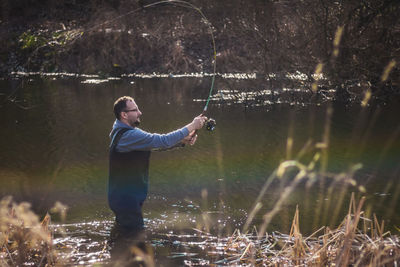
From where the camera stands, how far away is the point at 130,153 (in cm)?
527

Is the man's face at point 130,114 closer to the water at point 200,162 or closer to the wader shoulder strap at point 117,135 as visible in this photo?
the wader shoulder strap at point 117,135

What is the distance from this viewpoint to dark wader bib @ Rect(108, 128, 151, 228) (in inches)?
208

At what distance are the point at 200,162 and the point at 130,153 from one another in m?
4.13

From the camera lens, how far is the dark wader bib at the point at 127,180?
5.27 metres

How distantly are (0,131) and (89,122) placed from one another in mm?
1944

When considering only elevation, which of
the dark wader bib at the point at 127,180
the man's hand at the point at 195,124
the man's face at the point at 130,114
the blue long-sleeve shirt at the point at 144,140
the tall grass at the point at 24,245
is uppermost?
the man's face at the point at 130,114

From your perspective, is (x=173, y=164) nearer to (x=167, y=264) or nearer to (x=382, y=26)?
(x=167, y=264)

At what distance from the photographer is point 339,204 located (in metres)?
7.24

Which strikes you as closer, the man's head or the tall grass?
the tall grass

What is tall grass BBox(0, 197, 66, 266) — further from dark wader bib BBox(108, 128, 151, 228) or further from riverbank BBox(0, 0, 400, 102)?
riverbank BBox(0, 0, 400, 102)

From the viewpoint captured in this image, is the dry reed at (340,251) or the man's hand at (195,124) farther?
the man's hand at (195,124)

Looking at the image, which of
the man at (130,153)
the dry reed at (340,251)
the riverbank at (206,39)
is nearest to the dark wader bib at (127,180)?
the man at (130,153)

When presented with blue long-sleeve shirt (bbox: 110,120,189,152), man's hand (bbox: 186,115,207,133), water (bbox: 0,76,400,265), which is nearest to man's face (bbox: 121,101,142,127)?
blue long-sleeve shirt (bbox: 110,120,189,152)

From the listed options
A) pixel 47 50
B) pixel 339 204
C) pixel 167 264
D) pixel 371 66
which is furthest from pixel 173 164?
pixel 47 50
